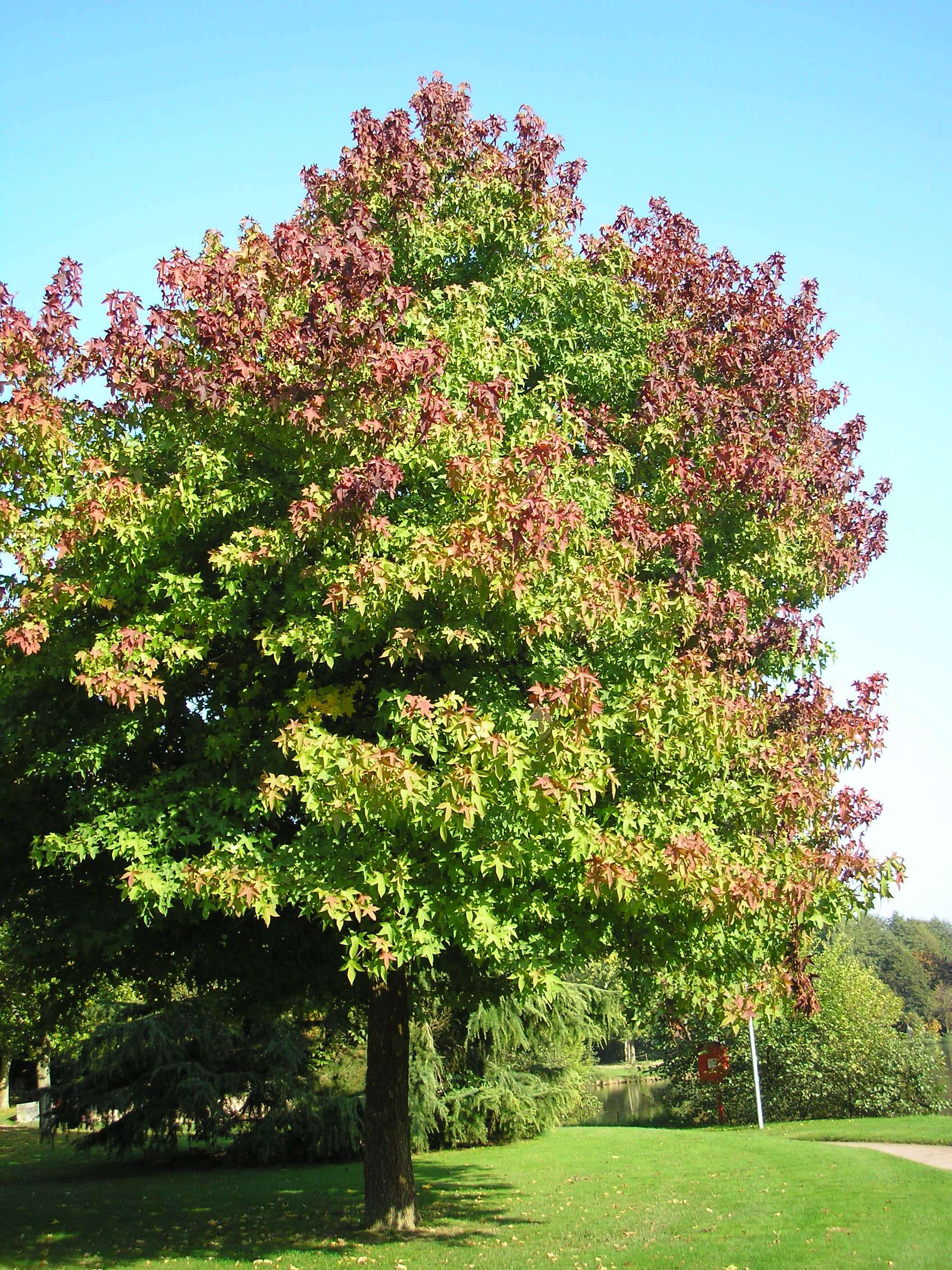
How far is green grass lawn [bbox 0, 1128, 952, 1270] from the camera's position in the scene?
9.38m

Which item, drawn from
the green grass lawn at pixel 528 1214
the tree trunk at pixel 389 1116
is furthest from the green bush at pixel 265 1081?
the tree trunk at pixel 389 1116

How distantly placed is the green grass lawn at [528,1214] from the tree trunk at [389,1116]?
0.35m

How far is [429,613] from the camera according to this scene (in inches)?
332

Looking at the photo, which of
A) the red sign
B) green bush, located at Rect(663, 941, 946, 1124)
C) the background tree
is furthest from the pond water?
the background tree

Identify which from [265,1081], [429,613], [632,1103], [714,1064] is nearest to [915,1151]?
[714,1064]

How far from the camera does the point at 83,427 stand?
380 inches

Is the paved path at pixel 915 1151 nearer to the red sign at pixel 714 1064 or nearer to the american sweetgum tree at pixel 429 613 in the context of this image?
the american sweetgum tree at pixel 429 613

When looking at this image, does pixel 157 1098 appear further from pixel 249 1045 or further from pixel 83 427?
pixel 83 427

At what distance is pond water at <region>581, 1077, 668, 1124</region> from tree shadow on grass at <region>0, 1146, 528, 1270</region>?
17.2m

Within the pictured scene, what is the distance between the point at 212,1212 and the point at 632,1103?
30982 mm

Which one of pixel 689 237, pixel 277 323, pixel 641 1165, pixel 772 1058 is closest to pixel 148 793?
pixel 277 323

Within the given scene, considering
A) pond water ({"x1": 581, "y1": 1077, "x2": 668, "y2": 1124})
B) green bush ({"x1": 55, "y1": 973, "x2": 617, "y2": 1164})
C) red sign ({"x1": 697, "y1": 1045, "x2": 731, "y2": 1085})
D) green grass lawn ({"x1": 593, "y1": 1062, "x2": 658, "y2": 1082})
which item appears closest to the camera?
green bush ({"x1": 55, "y1": 973, "x2": 617, "y2": 1164})

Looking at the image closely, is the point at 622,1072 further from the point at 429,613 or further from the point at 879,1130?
the point at 429,613

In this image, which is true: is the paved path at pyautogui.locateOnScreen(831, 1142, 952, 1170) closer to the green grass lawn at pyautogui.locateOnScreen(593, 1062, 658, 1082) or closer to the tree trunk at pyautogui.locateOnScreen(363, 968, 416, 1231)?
the tree trunk at pyautogui.locateOnScreen(363, 968, 416, 1231)
